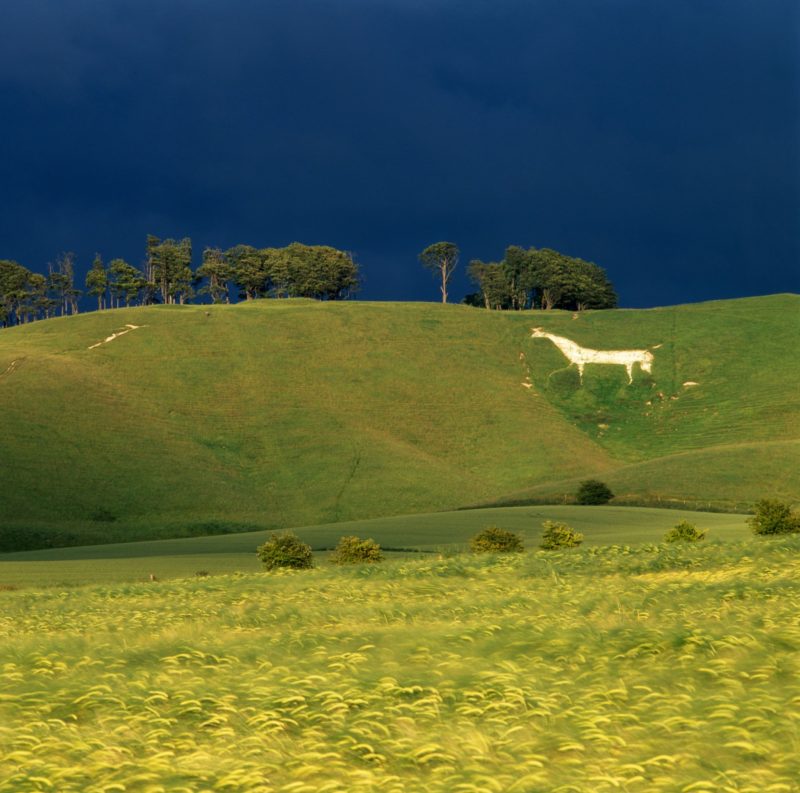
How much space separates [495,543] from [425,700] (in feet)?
125

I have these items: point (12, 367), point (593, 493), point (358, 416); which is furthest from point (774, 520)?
point (12, 367)

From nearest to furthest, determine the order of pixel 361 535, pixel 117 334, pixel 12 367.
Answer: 1. pixel 361 535
2. pixel 12 367
3. pixel 117 334

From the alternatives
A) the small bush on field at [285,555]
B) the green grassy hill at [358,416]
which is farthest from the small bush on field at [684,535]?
A: the green grassy hill at [358,416]

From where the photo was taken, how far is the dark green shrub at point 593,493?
98375 millimetres

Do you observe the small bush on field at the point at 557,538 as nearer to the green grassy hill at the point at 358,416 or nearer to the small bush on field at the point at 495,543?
the small bush on field at the point at 495,543

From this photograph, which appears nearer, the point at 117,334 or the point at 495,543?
the point at 495,543

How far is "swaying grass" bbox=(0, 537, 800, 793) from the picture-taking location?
11.9 m

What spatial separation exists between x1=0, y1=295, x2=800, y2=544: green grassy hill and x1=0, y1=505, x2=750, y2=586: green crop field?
54.8ft

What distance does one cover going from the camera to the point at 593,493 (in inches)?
3880

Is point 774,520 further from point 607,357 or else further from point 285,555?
point 607,357

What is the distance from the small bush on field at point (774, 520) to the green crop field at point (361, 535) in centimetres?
228

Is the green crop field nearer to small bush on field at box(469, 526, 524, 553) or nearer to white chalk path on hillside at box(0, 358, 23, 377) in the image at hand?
small bush on field at box(469, 526, 524, 553)

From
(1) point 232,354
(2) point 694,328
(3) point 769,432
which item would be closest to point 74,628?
(3) point 769,432

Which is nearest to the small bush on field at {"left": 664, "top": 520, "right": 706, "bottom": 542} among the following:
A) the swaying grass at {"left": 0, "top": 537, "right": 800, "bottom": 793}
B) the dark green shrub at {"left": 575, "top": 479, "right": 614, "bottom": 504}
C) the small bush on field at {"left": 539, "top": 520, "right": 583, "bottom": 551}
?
the small bush on field at {"left": 539, "top": 520, "right": 583, "bottom": 551}
